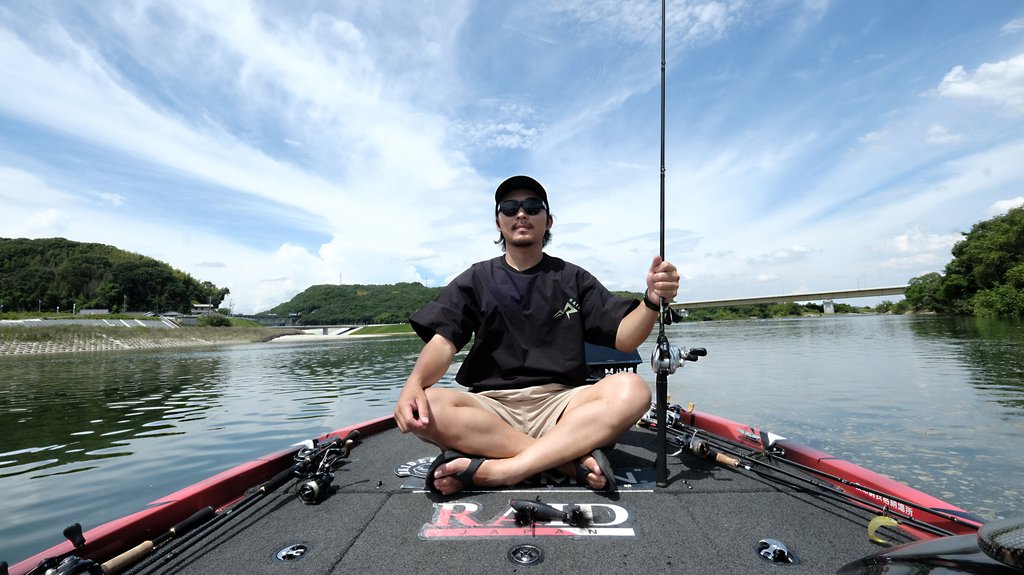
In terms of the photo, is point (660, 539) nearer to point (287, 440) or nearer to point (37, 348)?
point (287, 440)

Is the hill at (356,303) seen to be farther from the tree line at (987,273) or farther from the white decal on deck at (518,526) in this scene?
the white decal on deck at (518,526)

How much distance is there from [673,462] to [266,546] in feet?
8.48

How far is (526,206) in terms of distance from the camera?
3.32 m

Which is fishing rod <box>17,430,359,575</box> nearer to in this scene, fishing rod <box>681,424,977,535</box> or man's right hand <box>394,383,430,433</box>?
man's right hand <box>394,383,430,433</box>

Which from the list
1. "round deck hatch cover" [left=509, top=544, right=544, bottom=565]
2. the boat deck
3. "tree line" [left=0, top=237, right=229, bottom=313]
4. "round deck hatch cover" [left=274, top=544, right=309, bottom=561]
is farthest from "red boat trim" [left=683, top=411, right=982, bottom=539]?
"tree line" [left=0, top=237, right=229, bottom=313]

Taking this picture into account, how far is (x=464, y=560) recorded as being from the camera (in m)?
1.90

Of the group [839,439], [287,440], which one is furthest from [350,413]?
[839,439]

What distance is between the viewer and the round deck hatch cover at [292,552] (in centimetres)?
198

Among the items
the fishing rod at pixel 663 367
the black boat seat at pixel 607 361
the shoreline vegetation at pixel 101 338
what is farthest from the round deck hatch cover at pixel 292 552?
the shoreline vegetation at pixel 101 338

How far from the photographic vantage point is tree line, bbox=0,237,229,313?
104 metres

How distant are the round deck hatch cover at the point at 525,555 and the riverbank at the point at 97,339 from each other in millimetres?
57826

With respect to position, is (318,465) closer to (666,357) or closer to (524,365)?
(524,365)

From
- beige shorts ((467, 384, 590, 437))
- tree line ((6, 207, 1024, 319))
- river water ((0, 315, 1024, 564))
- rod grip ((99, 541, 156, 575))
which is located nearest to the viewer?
rod grip ((99, 541, 156, 575))

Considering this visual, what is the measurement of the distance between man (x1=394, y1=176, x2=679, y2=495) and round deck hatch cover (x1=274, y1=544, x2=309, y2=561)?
2.20 ft
